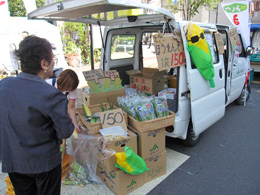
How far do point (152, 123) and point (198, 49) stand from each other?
1.22 m

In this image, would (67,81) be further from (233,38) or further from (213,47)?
(233,38)

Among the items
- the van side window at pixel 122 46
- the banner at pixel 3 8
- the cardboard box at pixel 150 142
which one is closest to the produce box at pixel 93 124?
the cardboard box at pixel 150 142

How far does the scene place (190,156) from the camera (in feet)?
11.4

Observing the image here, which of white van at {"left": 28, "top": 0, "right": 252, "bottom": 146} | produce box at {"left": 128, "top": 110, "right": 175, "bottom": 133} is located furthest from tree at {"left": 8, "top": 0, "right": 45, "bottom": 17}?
produce box at {"left": 128, "top": 110, "right": 175, "bottom": 133}

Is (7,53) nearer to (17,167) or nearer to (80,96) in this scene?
(80,96)

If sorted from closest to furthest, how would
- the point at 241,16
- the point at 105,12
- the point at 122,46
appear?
the point at 105,12
the point at 122,46
the point at 241,16

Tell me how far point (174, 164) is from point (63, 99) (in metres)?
2.32

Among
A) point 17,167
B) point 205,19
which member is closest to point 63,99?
point 17,167

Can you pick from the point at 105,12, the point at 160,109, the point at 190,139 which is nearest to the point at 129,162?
the point at 160,109

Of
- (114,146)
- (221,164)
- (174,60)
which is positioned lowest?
(221,164)

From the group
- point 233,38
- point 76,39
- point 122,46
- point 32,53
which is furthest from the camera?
point 76,39

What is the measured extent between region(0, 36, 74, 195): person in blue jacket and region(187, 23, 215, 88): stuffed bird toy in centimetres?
203

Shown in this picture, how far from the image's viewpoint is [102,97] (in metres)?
3.29

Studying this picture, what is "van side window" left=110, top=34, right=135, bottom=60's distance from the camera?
14.7 ft
